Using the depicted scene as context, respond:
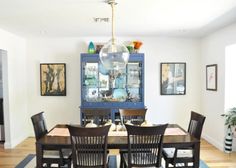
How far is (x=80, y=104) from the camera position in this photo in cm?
530

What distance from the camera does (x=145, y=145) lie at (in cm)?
245

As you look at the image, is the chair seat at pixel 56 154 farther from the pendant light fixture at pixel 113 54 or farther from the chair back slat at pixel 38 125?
the pendant light fixture at pixel 113 54

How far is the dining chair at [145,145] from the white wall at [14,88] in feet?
10.2

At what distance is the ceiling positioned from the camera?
9.36 ft

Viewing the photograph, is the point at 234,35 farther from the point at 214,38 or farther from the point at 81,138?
the point at 81,138

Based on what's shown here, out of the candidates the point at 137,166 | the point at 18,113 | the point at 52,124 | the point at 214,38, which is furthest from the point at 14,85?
the point at 214,38

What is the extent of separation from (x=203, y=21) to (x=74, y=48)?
113 inches

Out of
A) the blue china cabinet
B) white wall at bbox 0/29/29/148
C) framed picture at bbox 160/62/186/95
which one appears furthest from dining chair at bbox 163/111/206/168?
white wall at bbox 0/29/29/148

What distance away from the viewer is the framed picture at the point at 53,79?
5.25m

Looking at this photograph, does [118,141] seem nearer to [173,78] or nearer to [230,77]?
[230,77]

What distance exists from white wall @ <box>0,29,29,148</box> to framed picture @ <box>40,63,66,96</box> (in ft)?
1.43

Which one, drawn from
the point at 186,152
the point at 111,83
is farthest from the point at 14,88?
the point at 186,152

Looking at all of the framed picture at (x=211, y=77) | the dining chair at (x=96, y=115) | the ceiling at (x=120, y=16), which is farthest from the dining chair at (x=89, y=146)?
the framed picture at (x=211, y=77)

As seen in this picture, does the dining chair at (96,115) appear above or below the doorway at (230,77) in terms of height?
below
